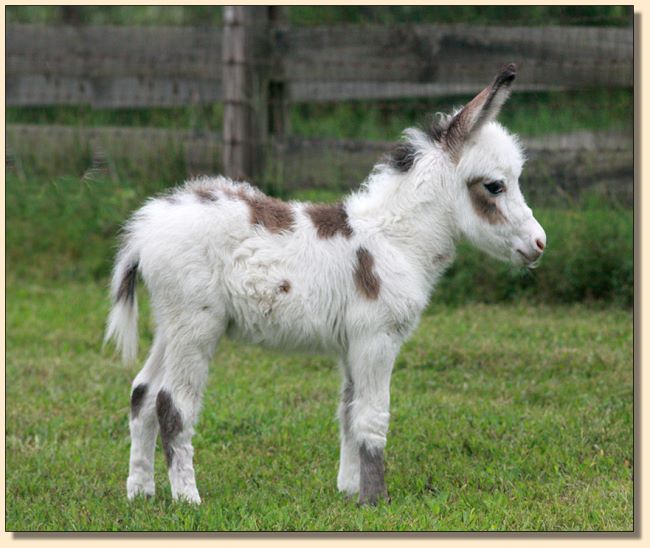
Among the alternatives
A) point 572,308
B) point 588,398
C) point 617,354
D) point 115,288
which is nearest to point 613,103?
point 572,308

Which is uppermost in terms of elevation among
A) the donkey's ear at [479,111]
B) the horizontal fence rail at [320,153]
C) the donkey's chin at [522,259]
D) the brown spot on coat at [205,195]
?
the donkey's ear at [479,111]

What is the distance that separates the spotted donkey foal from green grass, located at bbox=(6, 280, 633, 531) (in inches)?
14.8

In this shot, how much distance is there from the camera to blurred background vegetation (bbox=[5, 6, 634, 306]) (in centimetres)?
993

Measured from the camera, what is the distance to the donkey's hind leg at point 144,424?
568cm

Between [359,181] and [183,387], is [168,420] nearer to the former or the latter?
[183,387]

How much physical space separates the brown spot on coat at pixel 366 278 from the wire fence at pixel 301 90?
202 inches

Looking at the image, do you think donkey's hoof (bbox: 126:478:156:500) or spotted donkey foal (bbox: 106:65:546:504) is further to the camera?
donkey's hoof (bbox: 126:478:156:500)

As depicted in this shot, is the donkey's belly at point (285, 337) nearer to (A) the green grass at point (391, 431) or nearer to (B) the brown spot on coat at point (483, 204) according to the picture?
(A) the green grass at point (391, 431)

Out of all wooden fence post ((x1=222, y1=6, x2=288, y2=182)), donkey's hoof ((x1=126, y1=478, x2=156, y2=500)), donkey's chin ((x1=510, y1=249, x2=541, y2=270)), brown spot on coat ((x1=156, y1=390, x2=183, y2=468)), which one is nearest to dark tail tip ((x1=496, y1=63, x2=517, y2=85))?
donkey's chin ((x1=510, y1=249, x2=541, y2=270))

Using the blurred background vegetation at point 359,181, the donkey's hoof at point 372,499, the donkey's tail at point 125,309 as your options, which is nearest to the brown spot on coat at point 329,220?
the donkey's tail at point 125,309

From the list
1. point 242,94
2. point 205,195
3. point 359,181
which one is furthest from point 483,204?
point 242,94

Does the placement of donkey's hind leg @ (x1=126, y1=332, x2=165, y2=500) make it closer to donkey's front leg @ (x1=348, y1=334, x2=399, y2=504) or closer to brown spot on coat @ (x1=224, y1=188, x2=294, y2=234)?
brown spot on coat @ (x1=224, y1=188, x2=294, y2=234)

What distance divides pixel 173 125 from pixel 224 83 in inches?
48.7

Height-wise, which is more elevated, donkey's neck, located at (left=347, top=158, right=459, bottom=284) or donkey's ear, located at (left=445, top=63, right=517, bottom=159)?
donkey's ear, located at (left=445, top=63, right=517, bottom=159)
